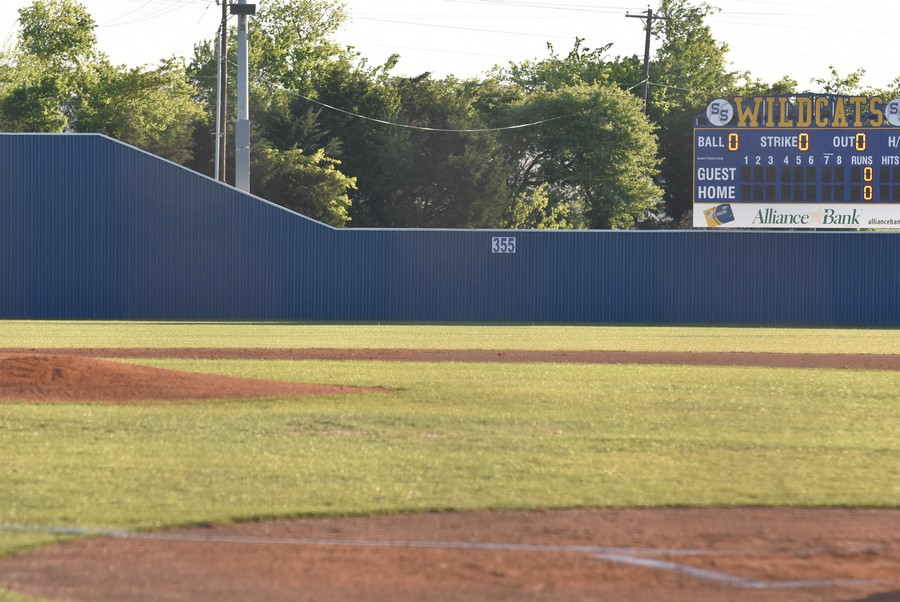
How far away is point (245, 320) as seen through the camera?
35125 millimetres

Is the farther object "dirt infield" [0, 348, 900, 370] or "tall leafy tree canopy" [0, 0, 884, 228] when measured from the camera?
"tall leafy tree canopy" [0, 0, 884, 228]

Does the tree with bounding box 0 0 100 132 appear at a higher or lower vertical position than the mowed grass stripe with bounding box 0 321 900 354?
higher

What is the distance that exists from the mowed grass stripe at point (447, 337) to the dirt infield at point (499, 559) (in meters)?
15.6

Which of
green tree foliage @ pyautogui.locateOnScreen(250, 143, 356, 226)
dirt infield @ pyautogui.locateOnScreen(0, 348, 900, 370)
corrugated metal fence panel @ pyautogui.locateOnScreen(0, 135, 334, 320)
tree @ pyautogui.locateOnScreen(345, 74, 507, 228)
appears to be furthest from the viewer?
tree @ pyautogui.locateOnScreen(345, 74, 507, 228)

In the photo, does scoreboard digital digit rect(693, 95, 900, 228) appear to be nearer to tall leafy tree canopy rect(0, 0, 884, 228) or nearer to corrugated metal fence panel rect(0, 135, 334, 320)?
corrugated metal fence panel rect(0, 135, 334, 320)

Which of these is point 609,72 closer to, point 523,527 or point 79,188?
point 79,188

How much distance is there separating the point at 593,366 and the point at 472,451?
8822 millimetres

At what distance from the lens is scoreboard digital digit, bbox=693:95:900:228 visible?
108ft

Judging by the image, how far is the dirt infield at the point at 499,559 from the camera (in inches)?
224

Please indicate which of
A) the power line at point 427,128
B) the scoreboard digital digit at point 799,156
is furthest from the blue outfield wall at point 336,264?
the power line at point 427,128

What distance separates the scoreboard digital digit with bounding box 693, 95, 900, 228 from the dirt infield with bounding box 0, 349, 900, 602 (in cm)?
2635

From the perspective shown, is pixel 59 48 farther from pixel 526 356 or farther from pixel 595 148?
pixel 526 356

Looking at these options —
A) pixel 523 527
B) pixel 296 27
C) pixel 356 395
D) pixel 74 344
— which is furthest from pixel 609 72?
pixel 523 527

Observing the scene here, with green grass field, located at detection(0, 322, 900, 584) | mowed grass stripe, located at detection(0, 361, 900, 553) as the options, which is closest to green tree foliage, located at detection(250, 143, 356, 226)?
green grass field, located at detection(0, 322, 900, 584)
